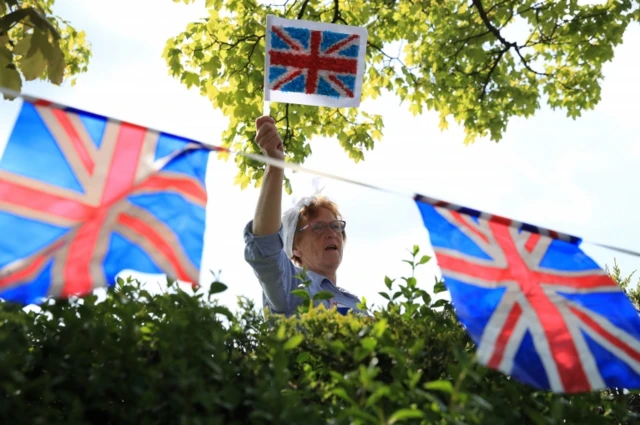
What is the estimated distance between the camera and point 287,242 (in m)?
4.23

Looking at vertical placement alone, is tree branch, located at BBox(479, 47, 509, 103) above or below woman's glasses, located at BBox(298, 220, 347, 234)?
above

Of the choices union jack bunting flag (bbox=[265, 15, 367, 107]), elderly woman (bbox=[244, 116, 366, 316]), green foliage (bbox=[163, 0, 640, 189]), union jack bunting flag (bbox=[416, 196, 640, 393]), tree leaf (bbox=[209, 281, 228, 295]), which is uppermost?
green foliage (bbox=[163, 0, 640, 189])

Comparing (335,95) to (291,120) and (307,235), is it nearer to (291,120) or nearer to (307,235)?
(307,235)

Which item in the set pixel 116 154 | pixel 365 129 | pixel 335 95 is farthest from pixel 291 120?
pixel 116 154

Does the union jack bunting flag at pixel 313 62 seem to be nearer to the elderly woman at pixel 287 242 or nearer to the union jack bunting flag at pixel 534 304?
the elderly woman at pixel 287 242

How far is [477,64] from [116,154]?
25.9 ft

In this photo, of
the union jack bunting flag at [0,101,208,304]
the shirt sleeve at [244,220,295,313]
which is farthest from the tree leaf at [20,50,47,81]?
the shirt sleeve at [244,220,295,313]

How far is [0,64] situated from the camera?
3.73 meters

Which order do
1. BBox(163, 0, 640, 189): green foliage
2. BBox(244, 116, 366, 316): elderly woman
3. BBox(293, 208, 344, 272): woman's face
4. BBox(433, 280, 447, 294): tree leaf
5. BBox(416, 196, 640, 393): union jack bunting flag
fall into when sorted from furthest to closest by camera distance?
1. BBox(163, 0, 640, 189): green foliage
2. BBox(293, 208, 344, 272): woman's face
3. BBox(244, 116, 366, 316): elderly woman
4. BBox(433, 280, 447, 294): tree leaf
5. BBox(416, 196, 640, 393): union jack bunting flag

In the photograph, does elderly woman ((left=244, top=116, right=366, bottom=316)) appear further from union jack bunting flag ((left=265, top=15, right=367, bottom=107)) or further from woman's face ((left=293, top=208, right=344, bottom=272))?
union jack bunting flag ((left=265, top=15, right=367, bottom=107))

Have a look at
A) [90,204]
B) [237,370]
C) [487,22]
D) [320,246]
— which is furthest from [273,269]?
[487,22]

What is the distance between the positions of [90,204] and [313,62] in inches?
63.3

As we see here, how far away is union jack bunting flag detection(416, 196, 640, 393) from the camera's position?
2295mm

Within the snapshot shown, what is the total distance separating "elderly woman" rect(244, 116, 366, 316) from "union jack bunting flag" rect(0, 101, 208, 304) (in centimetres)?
58
